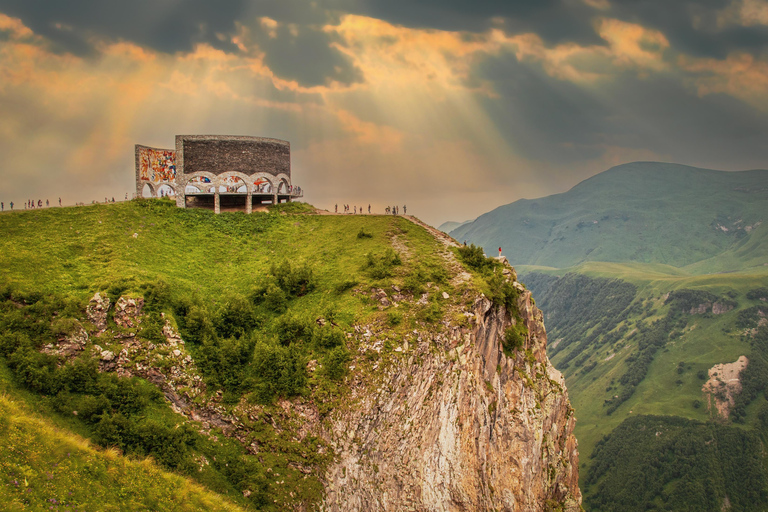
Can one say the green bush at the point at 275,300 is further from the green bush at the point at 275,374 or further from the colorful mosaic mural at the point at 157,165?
the colorful mosaic mural at the point at 157,165

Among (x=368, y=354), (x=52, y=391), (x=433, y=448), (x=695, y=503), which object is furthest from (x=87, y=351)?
(x=695, y=503)

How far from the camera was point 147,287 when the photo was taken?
33.9 meters

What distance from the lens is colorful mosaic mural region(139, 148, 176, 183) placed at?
52281 mm

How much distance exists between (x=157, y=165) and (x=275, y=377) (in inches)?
1349

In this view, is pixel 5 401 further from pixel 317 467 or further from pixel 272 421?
pixel 317 467

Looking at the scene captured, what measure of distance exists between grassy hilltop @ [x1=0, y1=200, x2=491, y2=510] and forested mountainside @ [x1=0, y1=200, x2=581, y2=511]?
0.12 m

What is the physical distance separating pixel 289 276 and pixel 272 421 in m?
12.4

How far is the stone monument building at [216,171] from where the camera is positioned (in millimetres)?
50906

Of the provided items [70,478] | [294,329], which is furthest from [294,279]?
[70,478]

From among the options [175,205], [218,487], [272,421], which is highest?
[175,205]

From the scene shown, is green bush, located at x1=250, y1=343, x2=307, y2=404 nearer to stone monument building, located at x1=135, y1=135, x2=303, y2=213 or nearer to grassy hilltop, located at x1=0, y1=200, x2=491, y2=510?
grassy hilltop, located at x1=0, y1=200, x2=491, y2=510

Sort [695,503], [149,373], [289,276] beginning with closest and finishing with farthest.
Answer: [149,373] < [289,276] < [695,503]

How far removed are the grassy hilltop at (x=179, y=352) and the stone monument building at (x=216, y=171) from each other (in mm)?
8080

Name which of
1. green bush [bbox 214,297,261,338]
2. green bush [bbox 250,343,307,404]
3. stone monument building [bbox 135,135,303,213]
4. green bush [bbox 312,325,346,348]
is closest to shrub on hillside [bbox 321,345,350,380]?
green bush [bbox 312,325,346,348]
